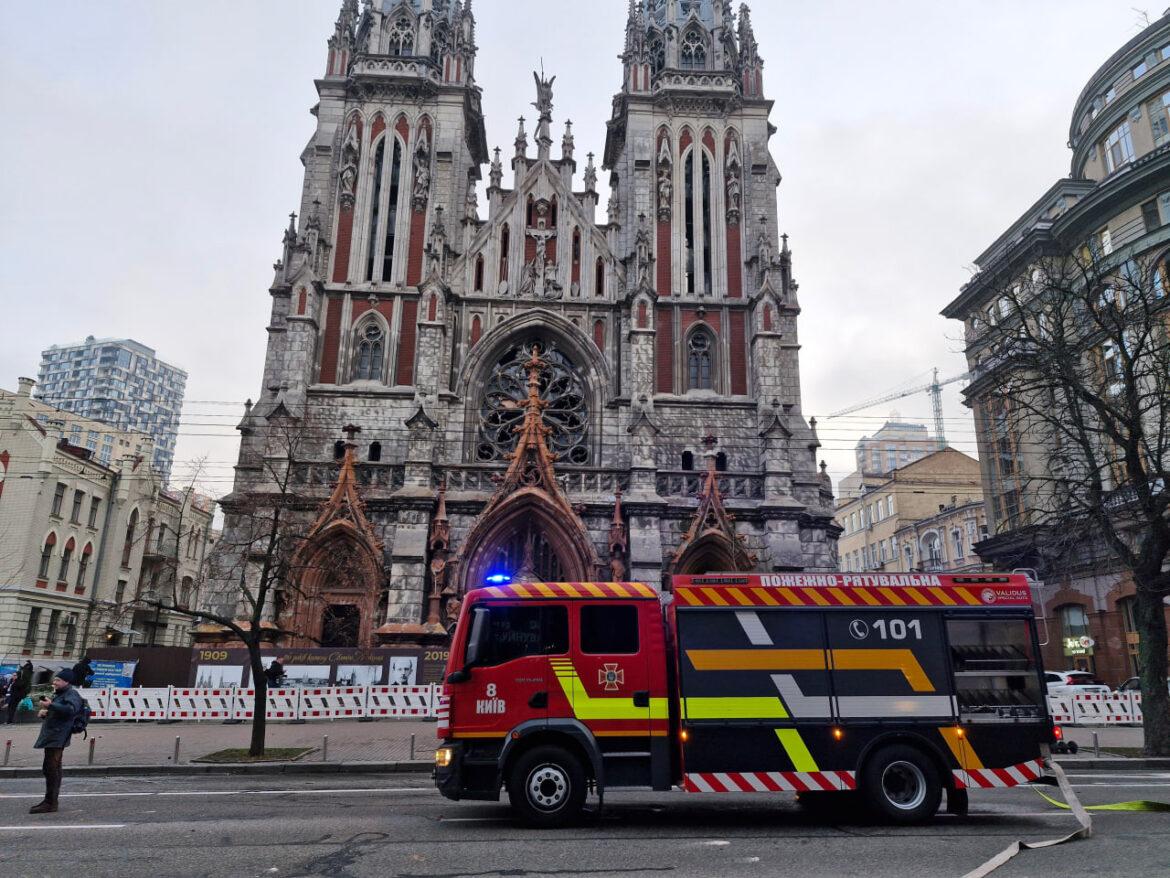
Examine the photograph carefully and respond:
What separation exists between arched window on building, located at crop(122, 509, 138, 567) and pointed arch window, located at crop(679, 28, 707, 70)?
119 ft

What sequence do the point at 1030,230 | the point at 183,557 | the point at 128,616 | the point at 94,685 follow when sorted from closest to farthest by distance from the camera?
the point at 94,685 < the point at 1030,230 < the point at 128,616 < the point at 183,557

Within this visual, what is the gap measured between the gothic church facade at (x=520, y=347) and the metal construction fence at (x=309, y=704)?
3680 millimetres

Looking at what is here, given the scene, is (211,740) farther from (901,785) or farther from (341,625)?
(901,785)

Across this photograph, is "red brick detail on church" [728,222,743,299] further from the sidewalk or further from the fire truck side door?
the fire truck side door

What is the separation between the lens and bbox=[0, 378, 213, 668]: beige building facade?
3500cm

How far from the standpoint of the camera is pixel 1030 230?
122 ft

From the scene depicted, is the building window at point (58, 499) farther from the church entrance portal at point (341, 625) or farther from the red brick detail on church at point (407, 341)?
the red brick detail on church at point (407, 341)

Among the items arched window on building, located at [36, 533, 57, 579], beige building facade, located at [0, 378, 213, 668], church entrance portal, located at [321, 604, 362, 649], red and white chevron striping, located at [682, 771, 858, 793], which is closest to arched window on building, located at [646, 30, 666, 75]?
church entrance portal, located at [321, 604, 362, 649]

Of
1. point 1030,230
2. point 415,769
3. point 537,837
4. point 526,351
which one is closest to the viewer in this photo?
point 537,837

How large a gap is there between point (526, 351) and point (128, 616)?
29661mm

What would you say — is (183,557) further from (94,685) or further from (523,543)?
(523,543)

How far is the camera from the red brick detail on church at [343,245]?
1307 inches

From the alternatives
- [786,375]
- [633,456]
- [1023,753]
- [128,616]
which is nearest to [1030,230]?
[786,375]

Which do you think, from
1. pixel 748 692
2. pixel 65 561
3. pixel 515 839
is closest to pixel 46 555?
pixel 65 561
